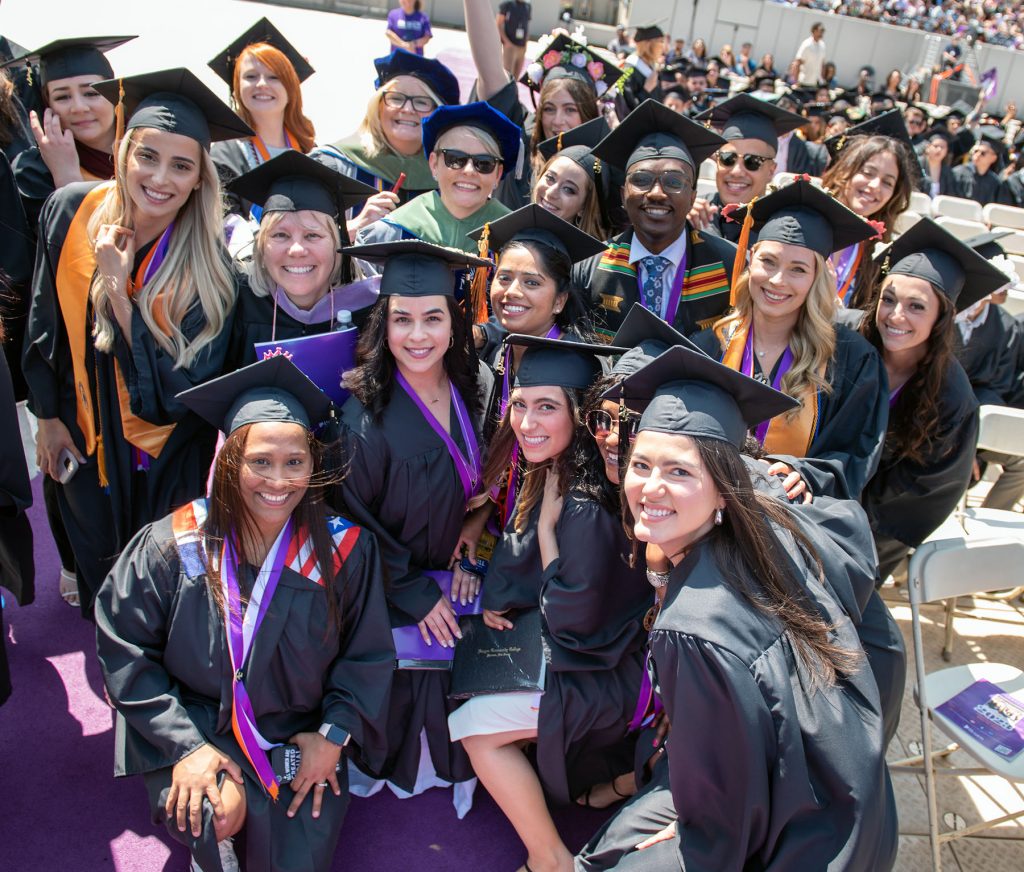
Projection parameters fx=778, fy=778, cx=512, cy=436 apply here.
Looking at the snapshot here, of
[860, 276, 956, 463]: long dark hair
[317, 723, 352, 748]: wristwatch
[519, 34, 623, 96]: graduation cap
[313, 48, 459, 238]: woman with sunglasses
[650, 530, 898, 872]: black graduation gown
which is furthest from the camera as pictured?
[519, 34, 623, 96]: graduation cap

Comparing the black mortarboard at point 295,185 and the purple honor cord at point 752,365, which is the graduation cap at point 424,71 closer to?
the black mortarboard at point 295,185

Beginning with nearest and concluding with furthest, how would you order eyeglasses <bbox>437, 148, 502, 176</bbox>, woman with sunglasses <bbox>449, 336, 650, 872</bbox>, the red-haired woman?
woman with sunglasses <bbox>449, 336, 650, 872</bbox>, eyeglasses <bbox>437, 148, 502, 176</bbox>, the red-haired woman

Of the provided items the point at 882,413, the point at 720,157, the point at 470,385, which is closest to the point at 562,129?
the point at 720,157

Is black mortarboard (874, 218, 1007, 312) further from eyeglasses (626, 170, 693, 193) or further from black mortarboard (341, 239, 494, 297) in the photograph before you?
black mortarboard (341, 239, 494, 297)

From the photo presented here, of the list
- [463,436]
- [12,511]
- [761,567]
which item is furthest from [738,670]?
[12,511]

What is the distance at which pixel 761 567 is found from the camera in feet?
6.33

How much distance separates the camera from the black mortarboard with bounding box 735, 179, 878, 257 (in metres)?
2.75

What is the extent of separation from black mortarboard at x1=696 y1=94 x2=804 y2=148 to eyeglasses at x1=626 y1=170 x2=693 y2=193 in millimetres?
932

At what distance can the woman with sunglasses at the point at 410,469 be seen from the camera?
2.59m

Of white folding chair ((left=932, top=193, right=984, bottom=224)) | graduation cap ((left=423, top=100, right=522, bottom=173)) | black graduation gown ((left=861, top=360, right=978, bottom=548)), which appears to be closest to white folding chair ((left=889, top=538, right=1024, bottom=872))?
black graduation gown ((left=861, top=360, right=978, bottom=548))

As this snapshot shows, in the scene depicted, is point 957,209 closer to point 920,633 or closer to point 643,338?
point 920,633

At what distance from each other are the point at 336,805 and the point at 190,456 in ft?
4.40

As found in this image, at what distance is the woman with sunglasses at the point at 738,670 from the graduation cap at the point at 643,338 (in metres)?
0.19

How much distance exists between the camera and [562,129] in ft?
13.6
